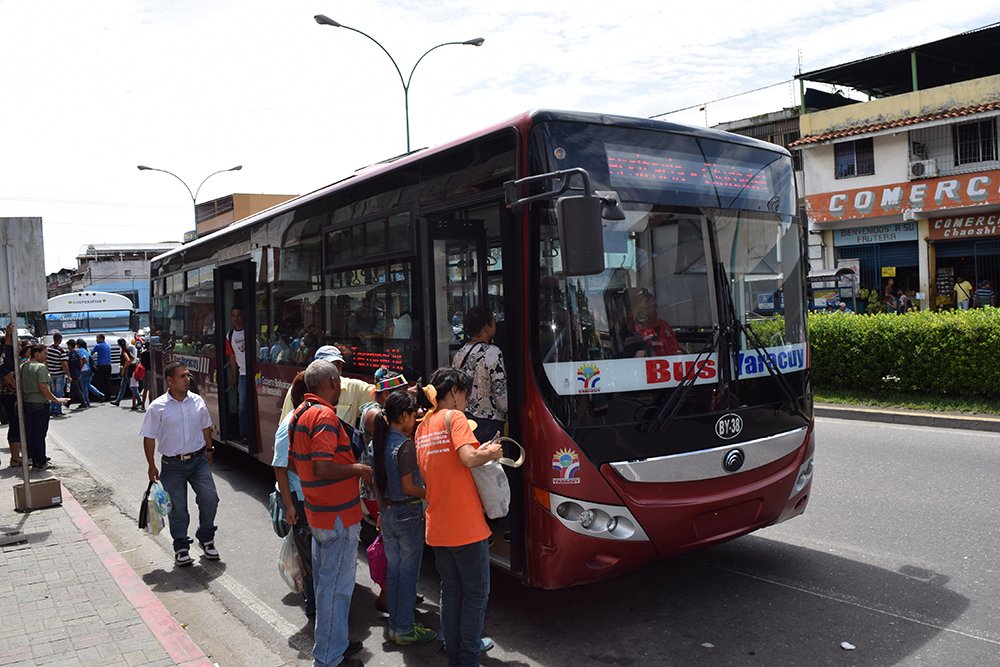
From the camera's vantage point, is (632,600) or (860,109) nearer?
(632,600)

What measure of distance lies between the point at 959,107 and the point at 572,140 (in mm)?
24774

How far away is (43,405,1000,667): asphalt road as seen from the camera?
183 inches

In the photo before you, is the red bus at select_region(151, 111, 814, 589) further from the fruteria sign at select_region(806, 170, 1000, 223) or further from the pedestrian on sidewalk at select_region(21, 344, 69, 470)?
the fruteria sign at select_region(806, 170, 1000, 223)

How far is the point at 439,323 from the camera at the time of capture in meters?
5.88

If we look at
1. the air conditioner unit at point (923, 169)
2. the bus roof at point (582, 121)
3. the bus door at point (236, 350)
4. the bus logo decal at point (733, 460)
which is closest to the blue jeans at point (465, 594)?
the bus logo decal at point (733, 460)

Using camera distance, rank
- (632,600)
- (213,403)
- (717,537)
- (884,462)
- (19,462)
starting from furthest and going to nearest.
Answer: (19,462) → (213,403) → (884,462) → (632,600) → (717,537)

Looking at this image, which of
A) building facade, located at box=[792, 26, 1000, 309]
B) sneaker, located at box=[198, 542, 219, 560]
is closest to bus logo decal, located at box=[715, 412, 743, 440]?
sneaker, located at box=[198, 542, 219, 560]

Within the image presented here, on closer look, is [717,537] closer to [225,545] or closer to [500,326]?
[500,326]

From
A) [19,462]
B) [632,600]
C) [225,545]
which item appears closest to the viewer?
[632,600]

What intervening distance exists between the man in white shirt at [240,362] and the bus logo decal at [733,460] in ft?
19.7

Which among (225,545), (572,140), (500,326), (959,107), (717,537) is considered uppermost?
(959,107)

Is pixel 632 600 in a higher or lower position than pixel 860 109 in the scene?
lower

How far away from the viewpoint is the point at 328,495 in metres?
4.46

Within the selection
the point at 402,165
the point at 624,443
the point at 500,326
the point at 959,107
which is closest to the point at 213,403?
the point at 402,165
